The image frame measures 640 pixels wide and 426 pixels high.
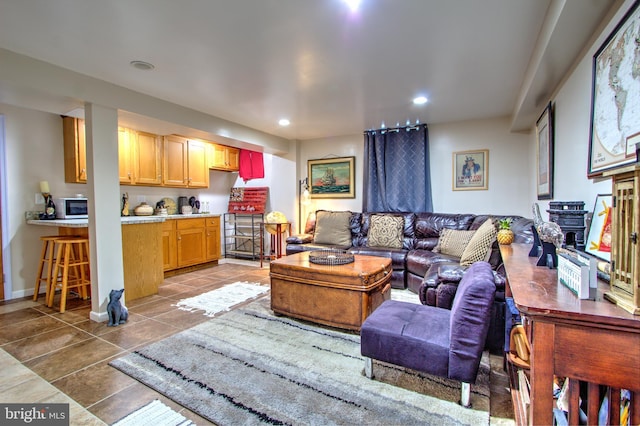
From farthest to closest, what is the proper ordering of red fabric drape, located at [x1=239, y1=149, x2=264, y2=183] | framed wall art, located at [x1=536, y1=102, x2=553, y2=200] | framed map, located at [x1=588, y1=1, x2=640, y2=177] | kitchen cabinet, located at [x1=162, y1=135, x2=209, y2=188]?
1. red fabric drape, located at [x1=239, y1=149, x2=264, y2=183]
2. kitchen cabinet, located at [x1=162, y1=135, x2=209, y2=188]
3. framed wall art, located at [x1=536, y1=102, x2=553, y2=200]
4. framed map, located at [x1=588, y1=1, x2=640, y2=177]

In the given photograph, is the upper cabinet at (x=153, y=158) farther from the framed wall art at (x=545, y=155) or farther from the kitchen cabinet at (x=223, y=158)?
the framed wall art at (x=545, y=155)

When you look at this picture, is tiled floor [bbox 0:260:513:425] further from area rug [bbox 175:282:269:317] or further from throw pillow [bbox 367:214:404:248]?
throw pillow [bbox 367:214:404:248]

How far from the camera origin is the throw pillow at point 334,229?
4.72 meters

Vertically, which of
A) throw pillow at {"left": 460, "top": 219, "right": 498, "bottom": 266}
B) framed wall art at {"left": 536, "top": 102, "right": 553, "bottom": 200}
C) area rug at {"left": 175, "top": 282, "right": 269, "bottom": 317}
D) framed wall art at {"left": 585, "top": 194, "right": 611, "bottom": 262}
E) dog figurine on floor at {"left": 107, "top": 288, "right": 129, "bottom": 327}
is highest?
framed wall art at {"left": 536, "top": 102, "right": 553, "bottom": 200}

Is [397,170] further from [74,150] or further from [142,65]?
[74,150]

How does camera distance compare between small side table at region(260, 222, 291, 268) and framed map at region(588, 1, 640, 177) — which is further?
small side table at region(260, 222, 291, 268)

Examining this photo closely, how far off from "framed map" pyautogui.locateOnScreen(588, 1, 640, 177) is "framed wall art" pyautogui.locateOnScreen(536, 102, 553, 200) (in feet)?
3.40

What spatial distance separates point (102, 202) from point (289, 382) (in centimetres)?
245

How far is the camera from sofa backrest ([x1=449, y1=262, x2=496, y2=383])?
157 centimetres

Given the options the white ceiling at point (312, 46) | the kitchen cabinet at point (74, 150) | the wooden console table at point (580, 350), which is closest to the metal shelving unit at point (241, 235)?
the kitchen cabinet at point (74, 150)

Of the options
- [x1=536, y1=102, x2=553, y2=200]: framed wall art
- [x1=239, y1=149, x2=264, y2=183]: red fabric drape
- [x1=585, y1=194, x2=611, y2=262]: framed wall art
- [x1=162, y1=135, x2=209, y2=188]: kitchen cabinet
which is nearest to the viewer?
[x1=585, y1=194, x2=611, y2=262]: framed wall art

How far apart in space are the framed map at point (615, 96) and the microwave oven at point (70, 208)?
5.11m

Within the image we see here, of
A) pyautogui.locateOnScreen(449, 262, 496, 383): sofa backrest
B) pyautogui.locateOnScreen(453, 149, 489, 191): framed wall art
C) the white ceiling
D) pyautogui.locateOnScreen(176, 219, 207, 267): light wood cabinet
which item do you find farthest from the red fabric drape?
pyautogui.locateOnScreen(449, 262, 496, 383): sofa backrest

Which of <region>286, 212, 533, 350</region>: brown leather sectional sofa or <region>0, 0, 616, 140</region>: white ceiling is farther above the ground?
<region>0, 0, 616, 140</region>: white ceiling
